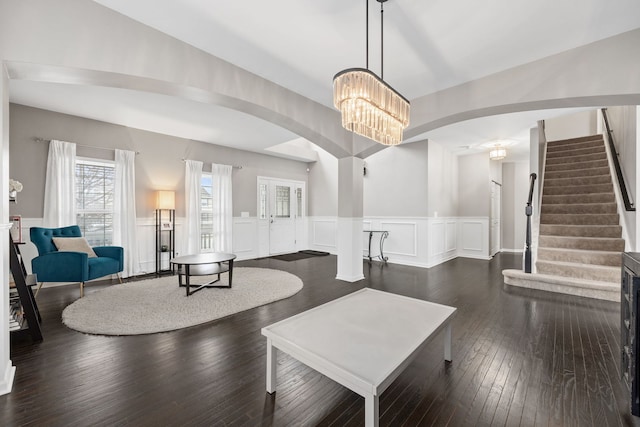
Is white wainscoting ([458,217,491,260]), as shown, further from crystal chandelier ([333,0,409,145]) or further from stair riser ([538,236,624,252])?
crystal chandelier ([333,0,409,145])

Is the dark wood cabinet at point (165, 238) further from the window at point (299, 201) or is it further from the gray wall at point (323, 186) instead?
the gray wall at point (323, 186)

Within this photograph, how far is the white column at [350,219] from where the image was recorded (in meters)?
4.56

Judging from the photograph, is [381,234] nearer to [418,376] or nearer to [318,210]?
[318,210]

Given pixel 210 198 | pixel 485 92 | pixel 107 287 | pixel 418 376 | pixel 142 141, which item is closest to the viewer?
pixel 418 376

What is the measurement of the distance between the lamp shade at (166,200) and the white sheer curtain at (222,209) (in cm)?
102

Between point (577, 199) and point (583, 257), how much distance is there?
149 centimetres

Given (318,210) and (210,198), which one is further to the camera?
(318,210)

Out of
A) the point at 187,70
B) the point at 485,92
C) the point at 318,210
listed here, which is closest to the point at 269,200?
the point at 318,210

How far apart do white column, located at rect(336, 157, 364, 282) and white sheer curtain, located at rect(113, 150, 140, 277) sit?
3623mm

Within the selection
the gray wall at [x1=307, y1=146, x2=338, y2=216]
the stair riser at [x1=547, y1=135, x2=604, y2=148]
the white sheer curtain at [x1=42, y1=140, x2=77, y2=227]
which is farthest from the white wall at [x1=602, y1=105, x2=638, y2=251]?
the white sheer curtain at [x1=42, y1=140, x2=77, y2=227]

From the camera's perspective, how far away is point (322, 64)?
113 inches

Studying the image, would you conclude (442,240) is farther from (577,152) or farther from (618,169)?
(577,152)

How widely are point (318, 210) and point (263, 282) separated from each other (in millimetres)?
3938

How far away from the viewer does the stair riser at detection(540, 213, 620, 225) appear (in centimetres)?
442
